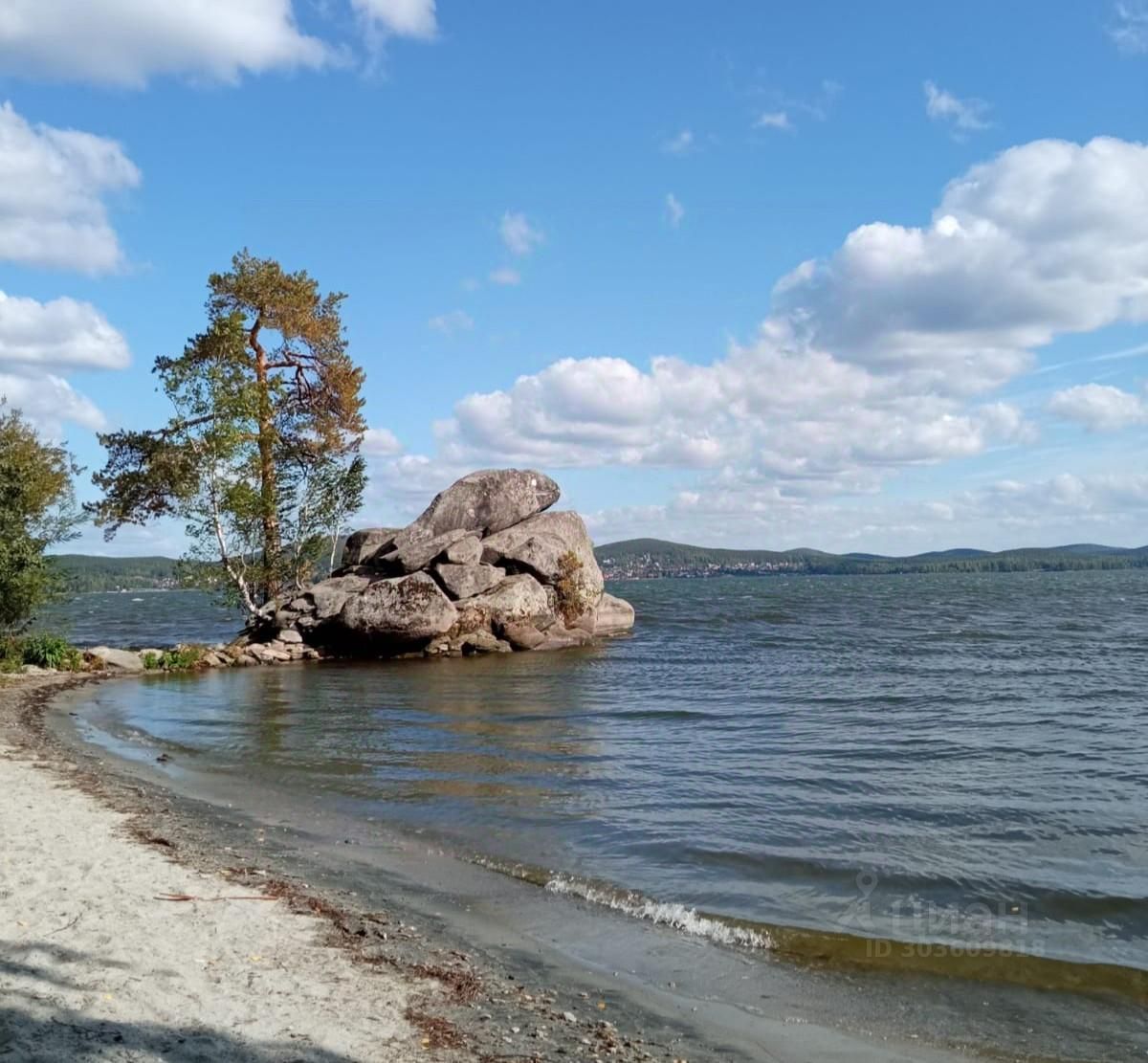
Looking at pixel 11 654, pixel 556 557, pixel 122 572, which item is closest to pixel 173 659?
pixel 11 654

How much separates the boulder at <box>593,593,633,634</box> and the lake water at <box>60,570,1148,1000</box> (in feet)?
32.2

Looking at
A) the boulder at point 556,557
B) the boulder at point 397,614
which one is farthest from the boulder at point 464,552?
the boulder at point 397,614

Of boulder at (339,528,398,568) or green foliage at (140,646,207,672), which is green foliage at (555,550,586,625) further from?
Answer: green foliage at (140,646,207,672)

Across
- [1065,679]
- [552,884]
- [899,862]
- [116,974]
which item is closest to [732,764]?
[899,862]

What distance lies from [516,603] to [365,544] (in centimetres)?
878

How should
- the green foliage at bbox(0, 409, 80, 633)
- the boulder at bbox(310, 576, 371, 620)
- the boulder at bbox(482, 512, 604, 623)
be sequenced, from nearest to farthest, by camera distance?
the green foliage at bbox(0, 409, 80, 633)
the boulder at bbox(310, 576, 371, 620)
the boulder at bbox(482, 512, 604, 623)

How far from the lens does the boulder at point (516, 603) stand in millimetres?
37938

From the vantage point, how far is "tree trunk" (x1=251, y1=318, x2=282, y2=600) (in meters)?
38.2

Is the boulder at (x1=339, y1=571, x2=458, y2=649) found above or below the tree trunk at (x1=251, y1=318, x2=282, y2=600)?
below

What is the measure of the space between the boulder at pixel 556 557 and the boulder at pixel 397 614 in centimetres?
459

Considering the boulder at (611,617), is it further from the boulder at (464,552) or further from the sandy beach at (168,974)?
the sandy beach at (168,974)

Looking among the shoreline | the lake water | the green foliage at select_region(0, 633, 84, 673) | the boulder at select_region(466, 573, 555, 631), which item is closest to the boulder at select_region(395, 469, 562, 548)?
the boulder at select_region(466, 573, 555, 631)

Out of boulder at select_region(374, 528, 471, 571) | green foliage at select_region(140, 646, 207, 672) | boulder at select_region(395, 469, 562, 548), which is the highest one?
boulder at select_region(395, 469, 562, 548)

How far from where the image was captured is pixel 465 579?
125 feet
